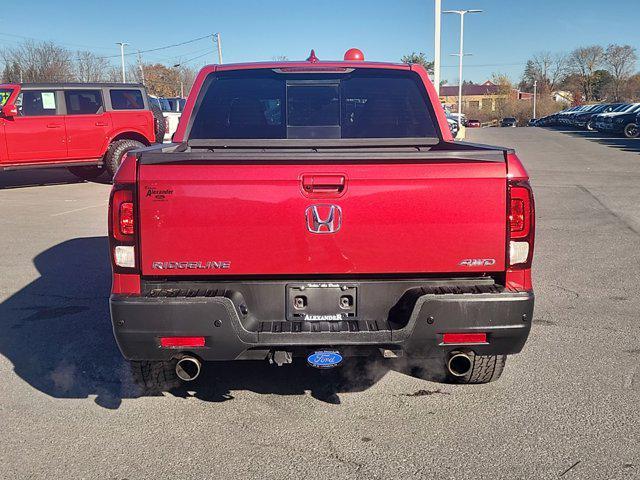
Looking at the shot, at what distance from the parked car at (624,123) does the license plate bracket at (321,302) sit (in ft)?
113

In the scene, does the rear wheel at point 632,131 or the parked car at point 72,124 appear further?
the rear wheel at point 632,131

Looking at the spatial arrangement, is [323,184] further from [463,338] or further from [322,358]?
[463,338]

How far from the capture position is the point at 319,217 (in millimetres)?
3223

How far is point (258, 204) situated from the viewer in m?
3.21

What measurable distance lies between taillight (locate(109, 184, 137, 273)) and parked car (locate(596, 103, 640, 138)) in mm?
34800

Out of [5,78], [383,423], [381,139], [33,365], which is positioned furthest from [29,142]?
[5,78]

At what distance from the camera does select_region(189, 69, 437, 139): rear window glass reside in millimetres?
4633

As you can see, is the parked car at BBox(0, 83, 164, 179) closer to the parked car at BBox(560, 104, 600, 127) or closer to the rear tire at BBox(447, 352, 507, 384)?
the rear tire at BBox(447, 352, 507, 384)

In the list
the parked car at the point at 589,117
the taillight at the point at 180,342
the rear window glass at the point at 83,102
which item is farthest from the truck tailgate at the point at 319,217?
the parked car at the point at 589,117

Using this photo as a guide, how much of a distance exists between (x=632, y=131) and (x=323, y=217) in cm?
3465

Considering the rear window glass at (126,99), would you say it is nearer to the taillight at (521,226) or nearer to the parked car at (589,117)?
the taillight at (521,226)

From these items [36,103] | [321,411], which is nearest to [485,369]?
[321,411]

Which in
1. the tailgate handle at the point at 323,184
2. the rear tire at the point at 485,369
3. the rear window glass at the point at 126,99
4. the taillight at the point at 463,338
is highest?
the rear window glass at the point at 126,99

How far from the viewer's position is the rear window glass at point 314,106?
463 centimetres
